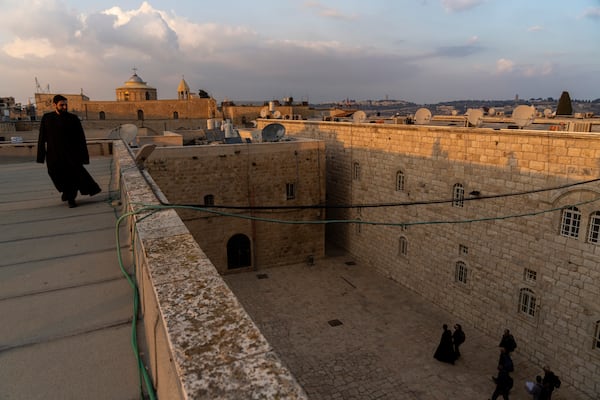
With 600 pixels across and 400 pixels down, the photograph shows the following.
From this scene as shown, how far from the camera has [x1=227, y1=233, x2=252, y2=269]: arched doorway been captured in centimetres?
1728

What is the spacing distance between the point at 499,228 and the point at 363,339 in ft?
17.6

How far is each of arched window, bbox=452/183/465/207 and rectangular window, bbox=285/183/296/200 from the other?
7.41 meters

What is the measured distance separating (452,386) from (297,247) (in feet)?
31.5

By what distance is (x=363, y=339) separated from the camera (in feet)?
40.0

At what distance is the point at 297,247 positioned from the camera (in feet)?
60.2

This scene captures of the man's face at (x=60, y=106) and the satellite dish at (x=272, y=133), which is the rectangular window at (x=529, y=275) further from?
the satellite dish at (x=272, y=133)

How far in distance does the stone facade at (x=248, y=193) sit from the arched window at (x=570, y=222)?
1000 centimetres

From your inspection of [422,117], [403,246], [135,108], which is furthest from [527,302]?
[135,108]

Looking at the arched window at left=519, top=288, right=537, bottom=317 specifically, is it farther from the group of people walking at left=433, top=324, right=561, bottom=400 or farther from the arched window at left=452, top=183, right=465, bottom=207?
the arched window at left=452, top=183, right=465, bottom=207

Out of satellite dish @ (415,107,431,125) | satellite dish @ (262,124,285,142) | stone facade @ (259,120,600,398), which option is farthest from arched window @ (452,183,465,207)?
satellite dish @ (262,124,285,142)

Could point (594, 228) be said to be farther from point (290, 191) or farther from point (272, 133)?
point (272, 133)

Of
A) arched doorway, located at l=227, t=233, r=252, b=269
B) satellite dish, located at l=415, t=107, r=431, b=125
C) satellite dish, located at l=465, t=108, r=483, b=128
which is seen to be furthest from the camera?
arched doorway, located at l=227, t=233, r=252, b=269

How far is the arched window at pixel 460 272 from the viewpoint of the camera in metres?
12.8

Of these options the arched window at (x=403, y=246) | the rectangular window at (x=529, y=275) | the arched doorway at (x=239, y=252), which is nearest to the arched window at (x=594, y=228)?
the rectangular window at (x=529, y=275)
